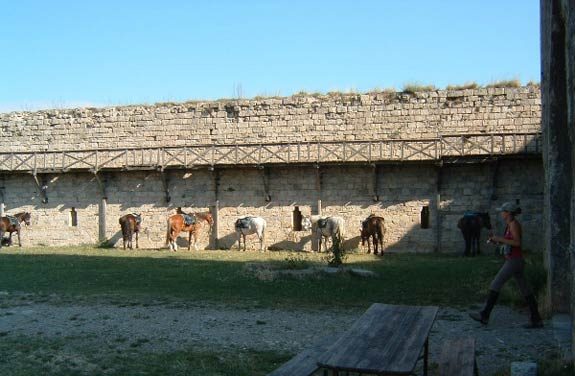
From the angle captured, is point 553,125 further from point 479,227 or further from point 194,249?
point 194,249

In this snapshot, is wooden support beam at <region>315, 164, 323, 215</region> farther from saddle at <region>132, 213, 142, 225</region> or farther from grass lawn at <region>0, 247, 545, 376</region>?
saddle at <region>132, 213, 142, 225</region>

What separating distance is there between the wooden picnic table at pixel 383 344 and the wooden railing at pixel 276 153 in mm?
14570

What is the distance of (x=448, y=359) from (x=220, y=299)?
18.6ft

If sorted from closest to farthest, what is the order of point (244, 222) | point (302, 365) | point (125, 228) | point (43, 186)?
point (302, 365)
point (244, 222)
point (125, 228)
point (43, 186)

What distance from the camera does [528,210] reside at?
65.6 ft

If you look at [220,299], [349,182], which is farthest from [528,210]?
[220,299]

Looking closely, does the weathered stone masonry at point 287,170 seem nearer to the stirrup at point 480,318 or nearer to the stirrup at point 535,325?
the stirrup at point 480,318

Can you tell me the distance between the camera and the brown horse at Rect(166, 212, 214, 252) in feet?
70.9

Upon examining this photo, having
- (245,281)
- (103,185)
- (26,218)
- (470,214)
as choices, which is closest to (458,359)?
(245,281)

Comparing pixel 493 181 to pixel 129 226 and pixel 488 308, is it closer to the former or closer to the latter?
Answer: pixel 488 308

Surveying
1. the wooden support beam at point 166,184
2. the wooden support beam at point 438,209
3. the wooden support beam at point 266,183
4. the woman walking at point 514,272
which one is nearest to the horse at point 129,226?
the wooden support beam at point 166,184

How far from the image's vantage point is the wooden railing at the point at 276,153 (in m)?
20.0

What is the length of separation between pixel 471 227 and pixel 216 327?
1295cm

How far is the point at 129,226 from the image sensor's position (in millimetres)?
22391
